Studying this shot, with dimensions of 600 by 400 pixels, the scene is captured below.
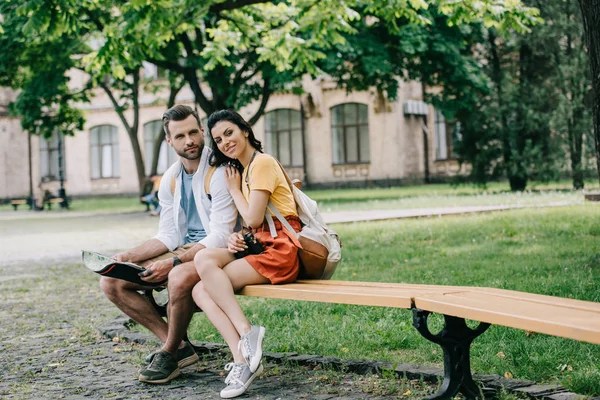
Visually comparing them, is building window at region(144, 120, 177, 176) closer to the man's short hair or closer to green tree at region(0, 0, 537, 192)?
green tree at region(0, 0, 537, 192)

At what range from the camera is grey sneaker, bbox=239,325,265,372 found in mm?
4637

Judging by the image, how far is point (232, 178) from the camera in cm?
522

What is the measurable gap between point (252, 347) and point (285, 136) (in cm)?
3609

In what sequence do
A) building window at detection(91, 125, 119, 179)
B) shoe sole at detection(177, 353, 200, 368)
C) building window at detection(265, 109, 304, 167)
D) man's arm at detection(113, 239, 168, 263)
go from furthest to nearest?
building window at detection(91, 125, 119, 179), building window at detection(265, 109, 304, 167), man's arm at detection(113, 239, 168, 263), shoe sole at detection(177, 353, 200, 368)

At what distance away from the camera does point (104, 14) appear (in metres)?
22.6

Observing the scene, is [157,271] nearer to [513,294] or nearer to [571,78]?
[513,294]

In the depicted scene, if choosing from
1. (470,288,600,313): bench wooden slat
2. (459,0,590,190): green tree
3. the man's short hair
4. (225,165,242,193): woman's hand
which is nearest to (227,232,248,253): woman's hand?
(225,165,242,193): woman's hand

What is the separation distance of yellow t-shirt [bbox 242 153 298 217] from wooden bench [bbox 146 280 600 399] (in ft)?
1.57

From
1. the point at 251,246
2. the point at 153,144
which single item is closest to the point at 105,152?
the point at 153,144

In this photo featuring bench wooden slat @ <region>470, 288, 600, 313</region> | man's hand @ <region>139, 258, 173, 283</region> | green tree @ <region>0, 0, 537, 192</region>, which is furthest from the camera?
green tree @ <region>0, 0, 537, 192</region>

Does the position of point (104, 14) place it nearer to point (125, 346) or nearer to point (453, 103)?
point (453, 103)

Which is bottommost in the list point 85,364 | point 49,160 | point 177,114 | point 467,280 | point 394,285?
point 85,364

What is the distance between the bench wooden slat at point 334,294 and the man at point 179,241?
16.8 inches

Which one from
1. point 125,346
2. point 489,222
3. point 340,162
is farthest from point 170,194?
point 340,162
